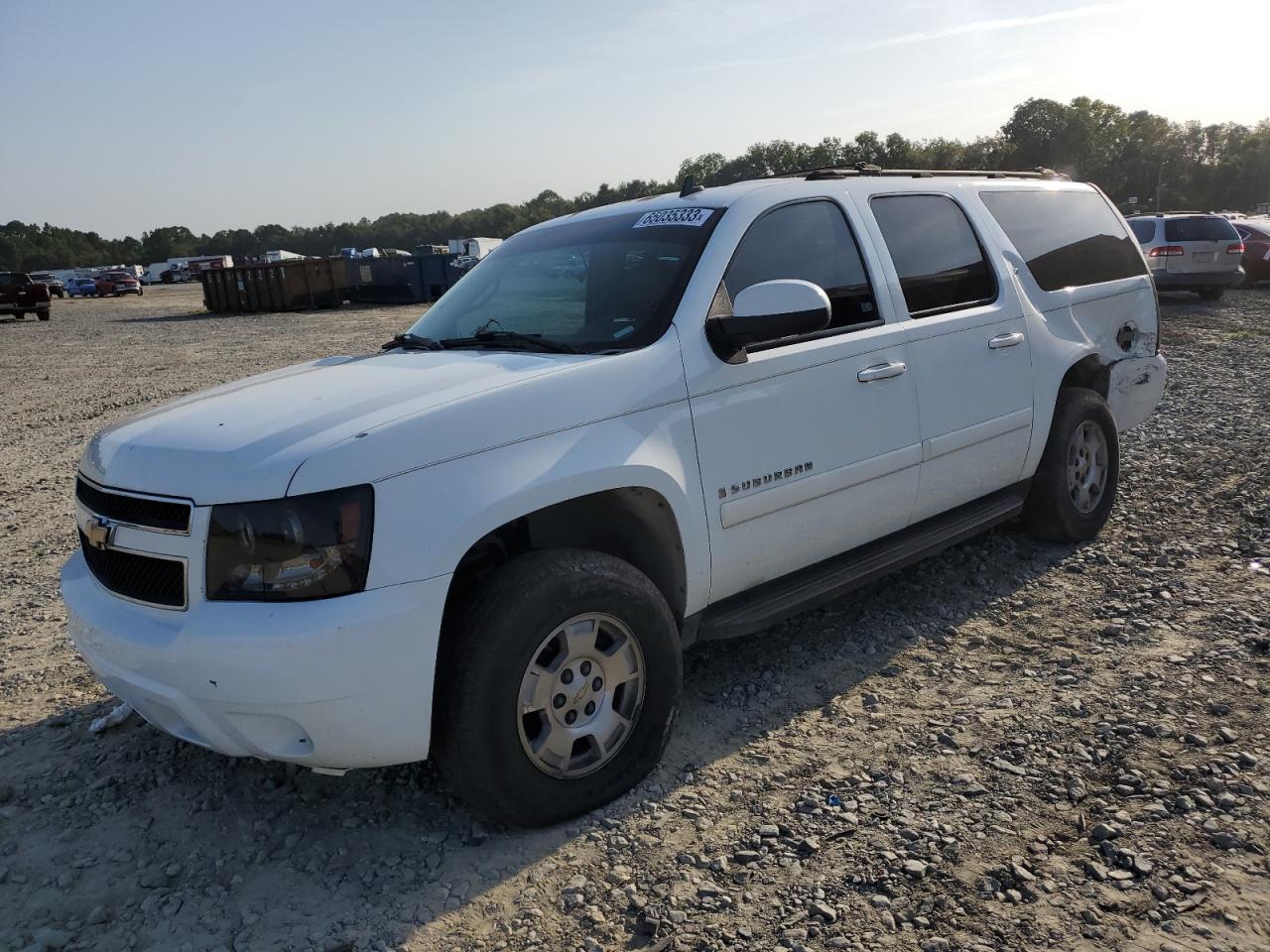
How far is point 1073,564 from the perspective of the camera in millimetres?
5051

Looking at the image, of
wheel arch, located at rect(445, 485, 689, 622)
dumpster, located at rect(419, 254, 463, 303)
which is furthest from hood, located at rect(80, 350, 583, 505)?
dumpster, located at rect(419, 254, 463, 303)

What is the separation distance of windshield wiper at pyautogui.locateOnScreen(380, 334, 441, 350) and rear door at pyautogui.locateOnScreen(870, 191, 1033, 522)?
6.29 ft

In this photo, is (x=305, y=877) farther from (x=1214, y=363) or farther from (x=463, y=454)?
(x=1214, y=363)

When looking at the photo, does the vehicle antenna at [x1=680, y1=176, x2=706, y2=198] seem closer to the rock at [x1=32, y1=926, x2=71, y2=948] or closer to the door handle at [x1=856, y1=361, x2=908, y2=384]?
the door handle at [x1=856, y1=361, x2=908, y2=384]

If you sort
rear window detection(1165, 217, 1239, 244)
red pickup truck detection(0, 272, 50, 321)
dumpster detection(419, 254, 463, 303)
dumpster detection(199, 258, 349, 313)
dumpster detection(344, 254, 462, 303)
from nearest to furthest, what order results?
rear window detection(1165, 217, 1239, 244)
red pickup truck detection(0, 272, 50, 321)
dumpster detection(199, 258, 349, 313)
dumpster detection(419, 254, 463, 303)
dumpster detection(344, 254, 462, 303)

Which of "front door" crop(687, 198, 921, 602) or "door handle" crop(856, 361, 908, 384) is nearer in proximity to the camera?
"front door" crop(687, 198, 921, 602)

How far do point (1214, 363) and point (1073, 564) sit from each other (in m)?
7.91

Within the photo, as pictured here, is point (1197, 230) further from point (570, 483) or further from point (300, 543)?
point (300, 543)

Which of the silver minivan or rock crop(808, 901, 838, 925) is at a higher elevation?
the silver minivan

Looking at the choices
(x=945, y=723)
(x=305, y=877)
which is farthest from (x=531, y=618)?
(x=945, y=723)

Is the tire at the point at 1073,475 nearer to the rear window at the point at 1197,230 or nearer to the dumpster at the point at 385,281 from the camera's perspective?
the rear window at the point at 1197,230

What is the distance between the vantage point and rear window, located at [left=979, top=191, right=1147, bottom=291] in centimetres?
490

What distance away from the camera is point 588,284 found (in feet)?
12.3

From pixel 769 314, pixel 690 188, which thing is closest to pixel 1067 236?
pixel 690 188
